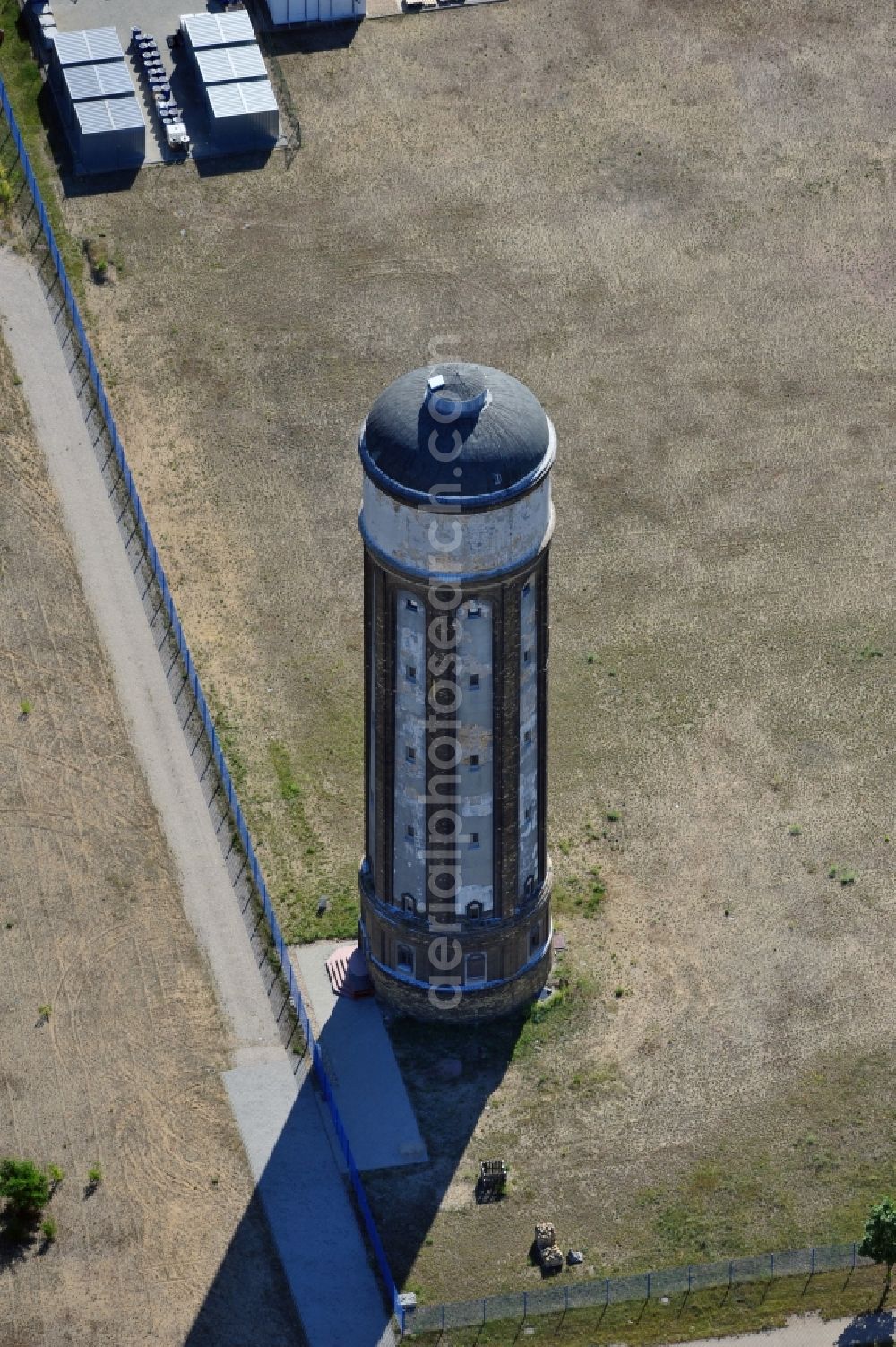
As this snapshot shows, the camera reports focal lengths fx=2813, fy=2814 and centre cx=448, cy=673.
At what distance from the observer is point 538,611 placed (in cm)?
10200

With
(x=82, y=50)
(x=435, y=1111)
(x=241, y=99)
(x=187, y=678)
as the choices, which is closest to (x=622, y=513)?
(x=187, y=678)

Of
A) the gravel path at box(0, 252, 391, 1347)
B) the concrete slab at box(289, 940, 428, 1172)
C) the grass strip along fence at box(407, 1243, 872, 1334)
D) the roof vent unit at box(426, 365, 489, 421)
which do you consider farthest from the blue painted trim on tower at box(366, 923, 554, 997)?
the roof vent unit at box(426, 365, 489, 421)

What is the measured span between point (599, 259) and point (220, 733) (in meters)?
39.4

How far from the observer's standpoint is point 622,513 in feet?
450

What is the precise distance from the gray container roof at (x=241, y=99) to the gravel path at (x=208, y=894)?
1531cm

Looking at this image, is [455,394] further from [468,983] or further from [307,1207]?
[307,1207]

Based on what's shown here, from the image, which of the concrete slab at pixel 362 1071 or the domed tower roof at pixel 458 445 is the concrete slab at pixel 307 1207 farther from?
the domed tower roof at pixel 458 445

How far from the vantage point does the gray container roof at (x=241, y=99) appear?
15512 cm

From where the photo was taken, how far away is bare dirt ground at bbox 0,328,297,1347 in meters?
105

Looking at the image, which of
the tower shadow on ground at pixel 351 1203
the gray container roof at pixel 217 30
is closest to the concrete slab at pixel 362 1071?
the tower shadow on ground at pixel 351 1203

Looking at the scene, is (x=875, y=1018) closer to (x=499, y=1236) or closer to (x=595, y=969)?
(x=595, y=969)

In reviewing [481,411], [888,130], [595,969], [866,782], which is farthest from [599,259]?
[481,411]

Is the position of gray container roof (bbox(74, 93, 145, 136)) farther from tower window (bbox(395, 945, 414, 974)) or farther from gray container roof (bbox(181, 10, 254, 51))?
tower window (bbox(395, 945, 414, 974))

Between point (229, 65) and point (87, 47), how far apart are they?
820 centimetres
